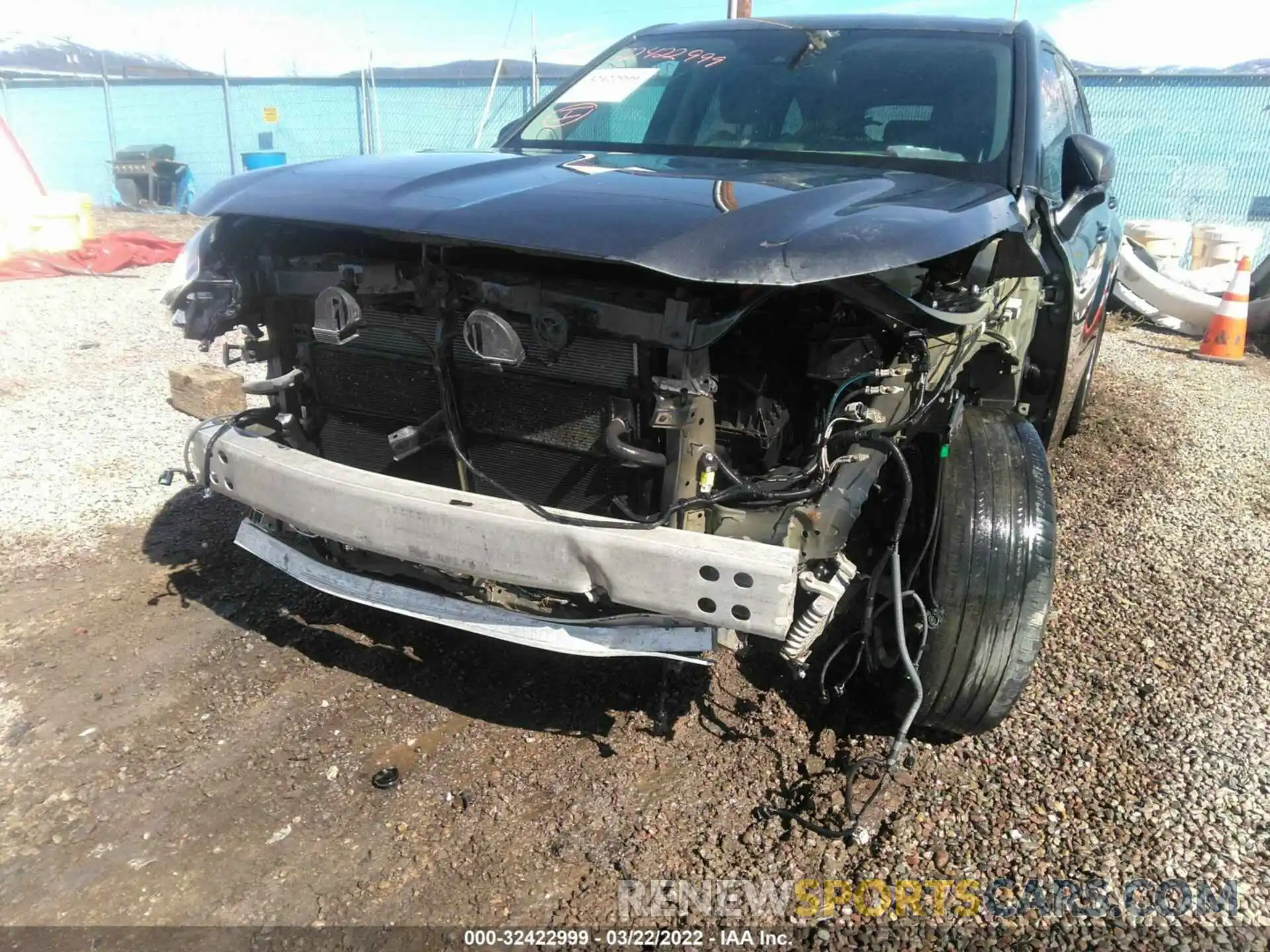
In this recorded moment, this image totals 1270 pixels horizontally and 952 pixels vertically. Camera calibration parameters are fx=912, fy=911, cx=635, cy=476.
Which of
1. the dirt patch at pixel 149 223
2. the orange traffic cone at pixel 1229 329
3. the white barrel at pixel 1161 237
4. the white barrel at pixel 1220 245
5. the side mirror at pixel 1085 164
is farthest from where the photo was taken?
the dirt patch at pixel 149 223

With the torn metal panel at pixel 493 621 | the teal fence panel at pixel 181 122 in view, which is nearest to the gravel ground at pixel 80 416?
the torn metal panel at pixel 493 621

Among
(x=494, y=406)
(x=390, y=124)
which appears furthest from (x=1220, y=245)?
(x=390, y=124)

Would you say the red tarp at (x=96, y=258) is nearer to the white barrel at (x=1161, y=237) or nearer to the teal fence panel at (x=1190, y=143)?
the white barrel at (x=1161, y=237)

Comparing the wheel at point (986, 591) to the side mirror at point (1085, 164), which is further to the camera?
the side mirror at point (1085, 164)

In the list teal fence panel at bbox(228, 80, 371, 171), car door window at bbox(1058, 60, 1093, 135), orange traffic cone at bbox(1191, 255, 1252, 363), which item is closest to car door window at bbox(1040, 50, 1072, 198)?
car door window at bbox(1058, 60, 1093, 135)

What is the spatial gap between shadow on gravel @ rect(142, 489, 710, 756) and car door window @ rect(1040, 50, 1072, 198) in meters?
2.06

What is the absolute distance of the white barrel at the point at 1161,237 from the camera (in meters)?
9.18

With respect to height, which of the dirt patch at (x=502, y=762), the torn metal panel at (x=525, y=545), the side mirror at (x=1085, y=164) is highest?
the side mirror at (x=1085, y=164)

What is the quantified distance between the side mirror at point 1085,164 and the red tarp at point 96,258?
865 cm

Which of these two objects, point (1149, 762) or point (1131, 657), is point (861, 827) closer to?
point (1149, 762)

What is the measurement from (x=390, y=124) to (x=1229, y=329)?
1356 centimetres

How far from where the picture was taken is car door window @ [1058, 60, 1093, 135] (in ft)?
13.4

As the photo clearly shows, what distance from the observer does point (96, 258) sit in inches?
371

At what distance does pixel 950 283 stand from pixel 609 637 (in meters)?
1.23
